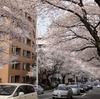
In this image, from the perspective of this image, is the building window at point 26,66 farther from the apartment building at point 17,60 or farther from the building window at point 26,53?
Answer: the building window at point 26,53

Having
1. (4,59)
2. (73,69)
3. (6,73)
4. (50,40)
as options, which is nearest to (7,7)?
(50,40)

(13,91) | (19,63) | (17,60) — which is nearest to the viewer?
(13,91)

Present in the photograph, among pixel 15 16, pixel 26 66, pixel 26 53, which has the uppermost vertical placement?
pixel 26 53

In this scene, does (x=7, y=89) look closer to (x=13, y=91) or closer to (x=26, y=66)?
(x=13, y=91)

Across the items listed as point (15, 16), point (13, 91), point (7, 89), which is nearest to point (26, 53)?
point (15, 16)

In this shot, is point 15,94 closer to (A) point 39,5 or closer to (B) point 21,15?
(A) point 39,5

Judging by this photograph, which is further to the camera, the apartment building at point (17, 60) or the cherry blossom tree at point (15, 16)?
the apartment building at point (17, 60)

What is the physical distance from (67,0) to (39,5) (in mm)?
1575

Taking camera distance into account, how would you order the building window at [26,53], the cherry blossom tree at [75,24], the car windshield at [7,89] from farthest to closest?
the building window at [26,53] < the cherry blossom tree at [75,24] < the car windshield at [7,89]

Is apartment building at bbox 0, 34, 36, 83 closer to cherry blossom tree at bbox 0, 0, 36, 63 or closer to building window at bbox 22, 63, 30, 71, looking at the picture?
building window at bbox 22, 63, 30, 71

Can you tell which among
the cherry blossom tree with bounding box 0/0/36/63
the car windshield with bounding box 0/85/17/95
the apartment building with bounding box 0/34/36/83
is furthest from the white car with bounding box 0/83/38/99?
the apartment building with bounding box 0/34/36/83

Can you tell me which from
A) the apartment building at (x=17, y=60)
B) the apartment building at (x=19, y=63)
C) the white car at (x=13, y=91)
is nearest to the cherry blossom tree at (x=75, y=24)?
the white car at (x=13, y=91)

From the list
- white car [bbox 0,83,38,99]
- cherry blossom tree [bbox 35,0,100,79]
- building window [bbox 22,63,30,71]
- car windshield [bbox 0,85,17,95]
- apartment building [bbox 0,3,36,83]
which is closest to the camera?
white car [bbox 0,83,38,99]

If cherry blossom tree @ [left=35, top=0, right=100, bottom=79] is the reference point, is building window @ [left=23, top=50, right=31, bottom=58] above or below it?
above
